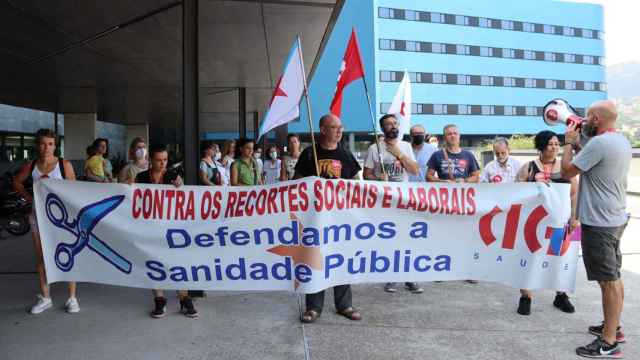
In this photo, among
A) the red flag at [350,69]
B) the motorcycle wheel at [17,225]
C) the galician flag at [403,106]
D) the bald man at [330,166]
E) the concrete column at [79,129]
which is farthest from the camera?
the concrete column at [79,129]

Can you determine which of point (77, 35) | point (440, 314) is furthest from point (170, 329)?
point (77, 35)

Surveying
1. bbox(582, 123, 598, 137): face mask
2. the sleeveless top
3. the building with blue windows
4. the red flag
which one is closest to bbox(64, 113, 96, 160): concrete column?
the red flag

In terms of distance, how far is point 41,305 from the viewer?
4.44 m

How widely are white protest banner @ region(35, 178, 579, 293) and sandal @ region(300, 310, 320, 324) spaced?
0.37m

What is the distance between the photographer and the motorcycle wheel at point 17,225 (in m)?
8.25

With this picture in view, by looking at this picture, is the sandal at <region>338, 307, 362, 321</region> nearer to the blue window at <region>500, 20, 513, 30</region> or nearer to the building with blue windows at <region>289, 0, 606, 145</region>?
the building with blue windows at <region>289, 0, 606, 145</region>

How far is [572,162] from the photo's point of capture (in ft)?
11.9

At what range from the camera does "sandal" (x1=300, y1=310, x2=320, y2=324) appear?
418 centimetres

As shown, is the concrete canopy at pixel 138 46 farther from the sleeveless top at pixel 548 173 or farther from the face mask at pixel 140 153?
the sleeveless top at pixel 548 173

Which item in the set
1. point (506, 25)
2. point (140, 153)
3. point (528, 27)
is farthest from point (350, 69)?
point (528, 27)

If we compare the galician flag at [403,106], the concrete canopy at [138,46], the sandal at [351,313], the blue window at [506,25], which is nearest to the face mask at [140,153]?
the sandal at [351,313]

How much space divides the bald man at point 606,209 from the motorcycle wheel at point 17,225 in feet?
28.8

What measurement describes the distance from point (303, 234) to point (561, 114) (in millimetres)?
2478

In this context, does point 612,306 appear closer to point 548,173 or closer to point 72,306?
point 548,173
